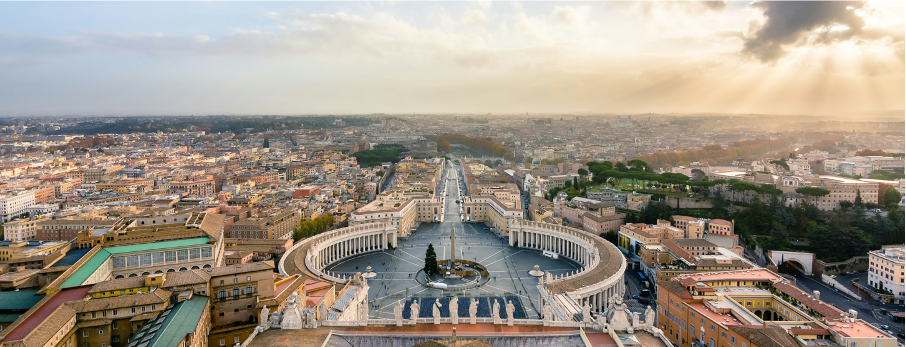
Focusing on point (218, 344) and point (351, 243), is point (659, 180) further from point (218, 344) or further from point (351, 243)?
point (218, 344)

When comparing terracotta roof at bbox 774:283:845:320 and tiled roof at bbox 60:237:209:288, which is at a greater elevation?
tiled roof at bbox 60:237:209:288

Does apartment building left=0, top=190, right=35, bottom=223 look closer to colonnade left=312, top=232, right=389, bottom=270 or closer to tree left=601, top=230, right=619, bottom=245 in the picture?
colonnade left=312, top=232, right=389, bottom=270

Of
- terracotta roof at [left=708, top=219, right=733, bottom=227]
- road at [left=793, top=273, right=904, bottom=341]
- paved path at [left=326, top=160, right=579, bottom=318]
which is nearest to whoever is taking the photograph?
road at [left=793, top=273, right=904, bottom=341]

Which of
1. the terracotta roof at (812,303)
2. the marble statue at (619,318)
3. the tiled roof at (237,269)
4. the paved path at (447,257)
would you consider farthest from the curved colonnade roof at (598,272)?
the tiled roof at (237,269)

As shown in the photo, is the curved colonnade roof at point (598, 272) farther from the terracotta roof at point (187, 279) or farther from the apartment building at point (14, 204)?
the apartment building at point (14, 204)

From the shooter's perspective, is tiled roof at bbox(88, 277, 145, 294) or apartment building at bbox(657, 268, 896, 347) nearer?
tiled roof at bbox(88, 277, 145, 294)

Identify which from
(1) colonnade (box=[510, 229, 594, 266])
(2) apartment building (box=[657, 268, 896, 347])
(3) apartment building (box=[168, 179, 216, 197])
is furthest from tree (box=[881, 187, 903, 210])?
(3) apartment building (box=[168, 179, 216, 197])

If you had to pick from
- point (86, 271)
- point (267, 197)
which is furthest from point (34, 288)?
point (267, 197)
